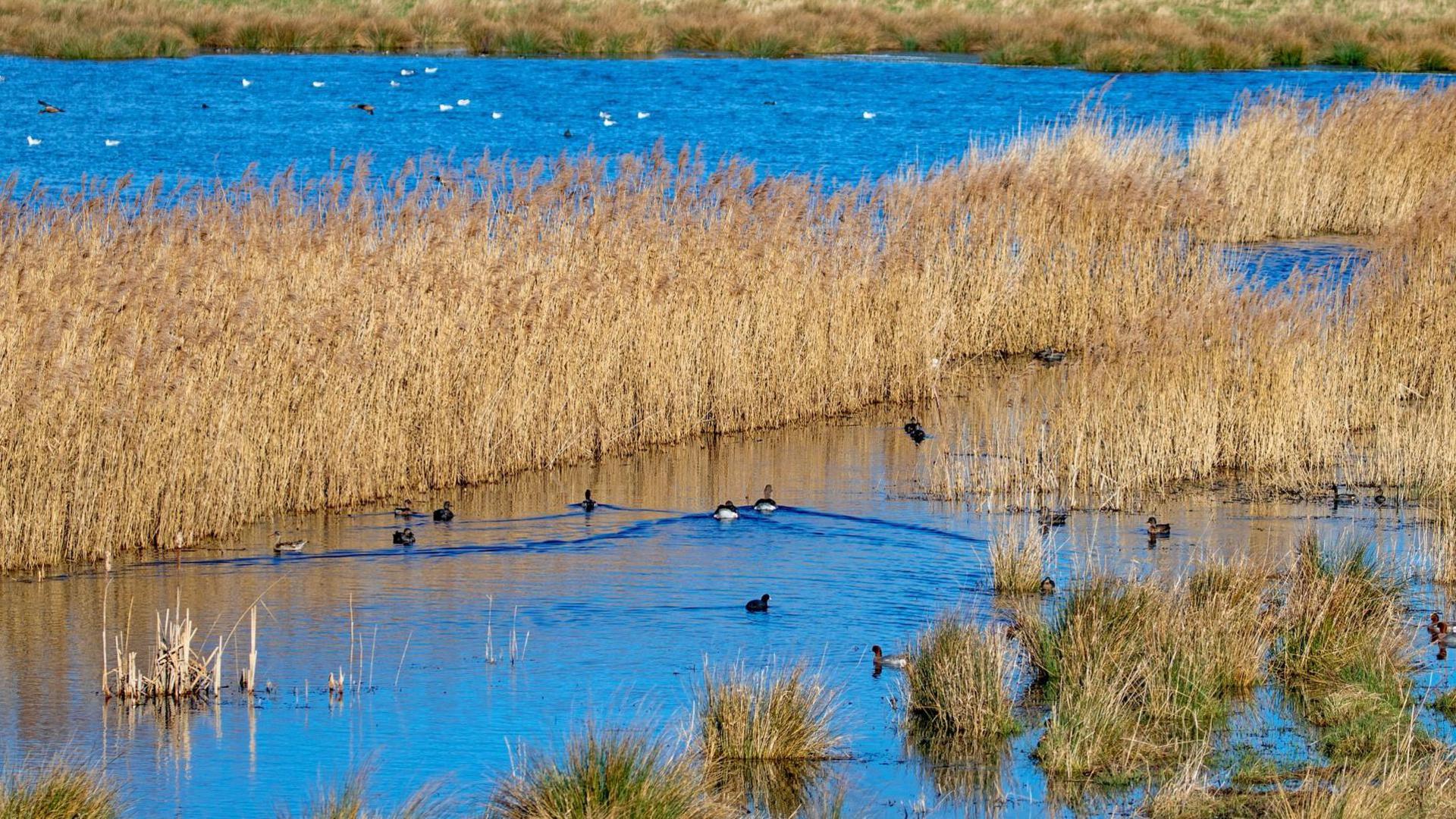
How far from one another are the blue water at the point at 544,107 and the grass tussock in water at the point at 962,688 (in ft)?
52.4

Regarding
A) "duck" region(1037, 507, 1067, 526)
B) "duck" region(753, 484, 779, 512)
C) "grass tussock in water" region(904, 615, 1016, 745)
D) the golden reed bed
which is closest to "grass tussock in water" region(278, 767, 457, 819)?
"grass tussock in water" region(904, 615, 1016, 745)

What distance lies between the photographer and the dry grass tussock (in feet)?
157

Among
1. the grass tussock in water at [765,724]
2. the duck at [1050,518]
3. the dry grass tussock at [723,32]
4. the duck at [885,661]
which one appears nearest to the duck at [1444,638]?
the duck at [885,661]

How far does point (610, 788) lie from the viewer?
20.2 feet

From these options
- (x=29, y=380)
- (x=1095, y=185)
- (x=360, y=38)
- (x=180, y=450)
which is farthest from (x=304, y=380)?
(x=360, y=38)

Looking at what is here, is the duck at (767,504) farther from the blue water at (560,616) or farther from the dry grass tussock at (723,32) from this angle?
the dry grass tussock at (723,32)

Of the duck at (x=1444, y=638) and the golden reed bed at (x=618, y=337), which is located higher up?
the golden reed bed at (x=618, y=337)

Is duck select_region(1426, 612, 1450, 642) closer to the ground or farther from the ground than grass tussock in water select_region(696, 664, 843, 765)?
farther from the ground

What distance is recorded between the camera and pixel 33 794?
5.96 m

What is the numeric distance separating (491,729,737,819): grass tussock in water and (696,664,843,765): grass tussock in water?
2.02ft

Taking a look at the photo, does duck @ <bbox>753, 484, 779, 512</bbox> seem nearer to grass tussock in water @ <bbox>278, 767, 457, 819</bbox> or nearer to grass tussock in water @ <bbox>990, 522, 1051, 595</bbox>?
grass tussock in water @ <bbox>990, 522, 1051, 595</bbox>

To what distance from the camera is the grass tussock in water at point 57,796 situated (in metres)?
5.87

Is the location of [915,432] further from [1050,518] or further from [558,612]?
[558,612]

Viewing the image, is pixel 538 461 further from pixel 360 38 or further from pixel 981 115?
pixel 360 38
